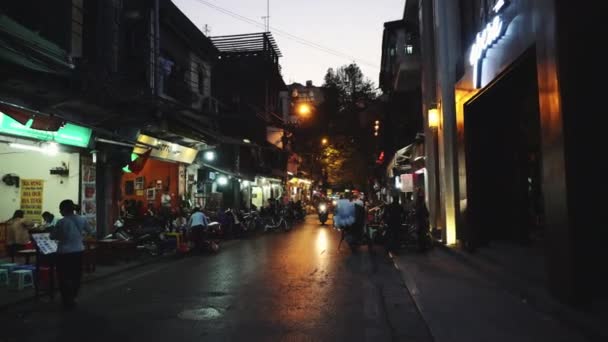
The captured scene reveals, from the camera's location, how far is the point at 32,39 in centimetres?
1280

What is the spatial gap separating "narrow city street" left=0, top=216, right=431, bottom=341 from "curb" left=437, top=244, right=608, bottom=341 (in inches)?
75.9

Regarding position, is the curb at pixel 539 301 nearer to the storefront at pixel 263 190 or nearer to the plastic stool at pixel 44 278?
the plastic stool at pixel 44 278

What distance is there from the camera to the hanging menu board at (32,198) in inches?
561

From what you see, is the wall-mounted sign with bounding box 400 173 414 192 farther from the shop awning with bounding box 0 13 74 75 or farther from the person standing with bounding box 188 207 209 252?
the shop awning with bounding box 0 13 74 75

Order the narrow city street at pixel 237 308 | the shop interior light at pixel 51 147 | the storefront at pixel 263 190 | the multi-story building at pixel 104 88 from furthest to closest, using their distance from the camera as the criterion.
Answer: the storefront at pixel 263 190, the shop interior light at pixel 51 147, the multi-story building at pixel 104 88, the narrow city street at pixel 237 308

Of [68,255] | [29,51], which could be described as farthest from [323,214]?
[68,255]

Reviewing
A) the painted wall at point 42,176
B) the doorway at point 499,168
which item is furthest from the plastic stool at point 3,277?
the doorway at point 499,168

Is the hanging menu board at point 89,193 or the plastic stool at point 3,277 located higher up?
the hanging menu board at point 89,193

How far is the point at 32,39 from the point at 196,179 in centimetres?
1168

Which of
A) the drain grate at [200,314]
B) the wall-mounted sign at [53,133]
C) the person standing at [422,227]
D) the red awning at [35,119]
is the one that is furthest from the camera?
the person standing at [422,227]

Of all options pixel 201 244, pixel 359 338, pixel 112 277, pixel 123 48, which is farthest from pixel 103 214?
pixel 359 338

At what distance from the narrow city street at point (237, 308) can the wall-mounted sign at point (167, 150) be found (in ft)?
22.9

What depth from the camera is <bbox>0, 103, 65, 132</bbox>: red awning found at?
984cm

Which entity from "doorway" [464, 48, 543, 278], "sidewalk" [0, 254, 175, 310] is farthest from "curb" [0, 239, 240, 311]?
"doorway" [464, 48, 543, 278]
